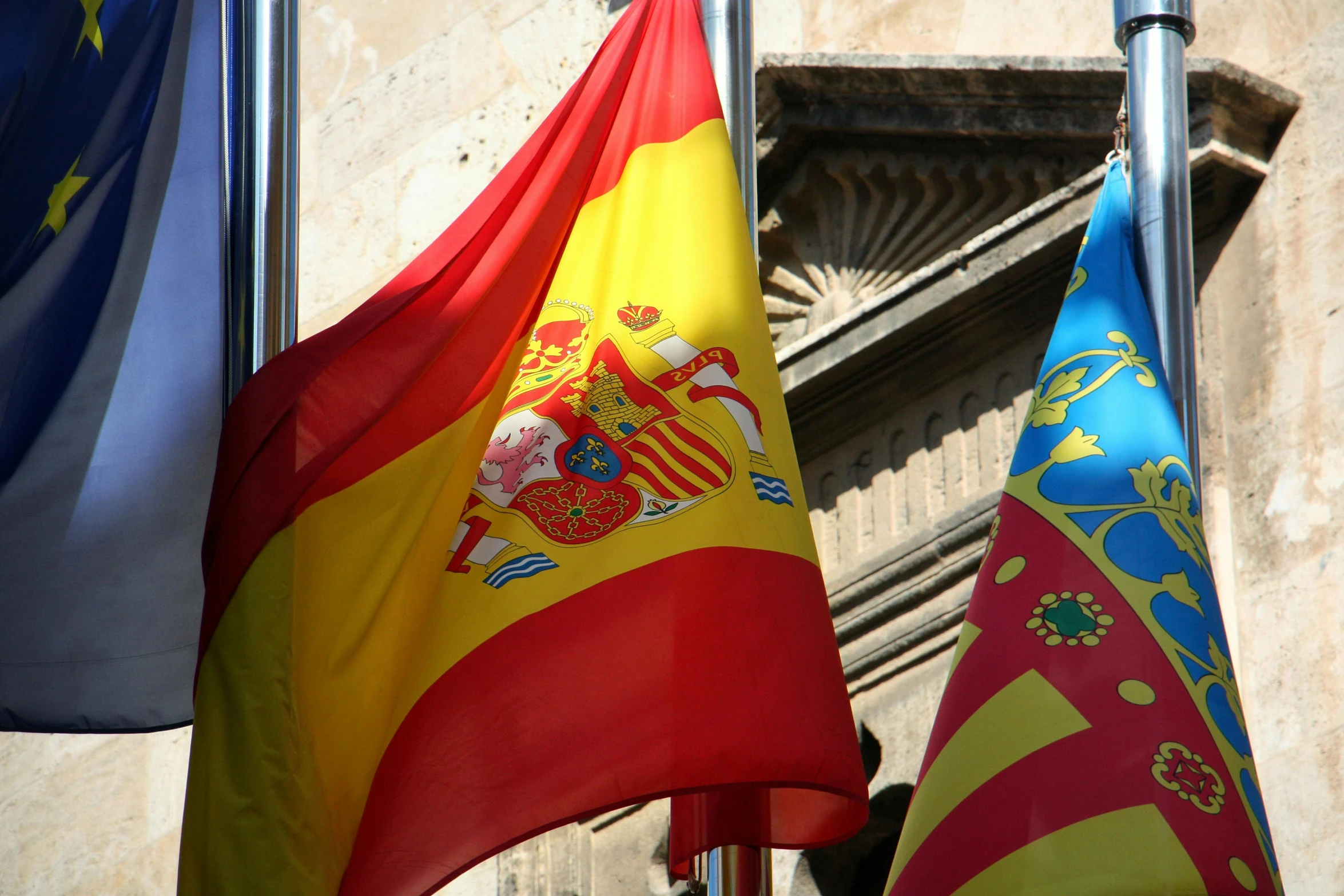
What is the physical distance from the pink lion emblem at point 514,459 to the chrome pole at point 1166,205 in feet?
4.67

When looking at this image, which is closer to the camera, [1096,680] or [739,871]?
[1096,680]

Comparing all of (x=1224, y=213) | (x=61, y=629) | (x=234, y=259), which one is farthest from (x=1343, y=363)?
(x=61, y=629)

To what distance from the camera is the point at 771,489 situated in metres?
4.27

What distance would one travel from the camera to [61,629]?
4.33m

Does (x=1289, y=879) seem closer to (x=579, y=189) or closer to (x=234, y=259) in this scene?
(x=579, y=189)

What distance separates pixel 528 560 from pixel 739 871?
2.66ft

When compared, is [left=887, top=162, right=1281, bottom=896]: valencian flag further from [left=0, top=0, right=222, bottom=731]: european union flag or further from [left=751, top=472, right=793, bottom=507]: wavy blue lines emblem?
[left=0, top=0, right=222, bottom=731]: european union flag

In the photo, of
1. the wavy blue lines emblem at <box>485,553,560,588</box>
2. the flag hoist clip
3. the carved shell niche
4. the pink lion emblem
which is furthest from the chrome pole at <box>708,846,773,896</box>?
the carved shell niche

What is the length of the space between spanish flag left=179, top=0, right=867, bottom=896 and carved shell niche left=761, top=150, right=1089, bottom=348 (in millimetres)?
2099

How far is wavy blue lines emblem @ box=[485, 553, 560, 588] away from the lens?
13.6 feet

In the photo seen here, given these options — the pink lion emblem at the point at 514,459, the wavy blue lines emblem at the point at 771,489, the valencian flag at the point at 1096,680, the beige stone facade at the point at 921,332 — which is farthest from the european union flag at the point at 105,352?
the beige stone facade at the point at 921,332

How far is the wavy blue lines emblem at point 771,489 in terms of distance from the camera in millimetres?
4250

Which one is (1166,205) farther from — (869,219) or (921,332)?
(869,219)

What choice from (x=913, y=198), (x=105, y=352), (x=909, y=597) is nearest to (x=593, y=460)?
(x=105, y=352)
